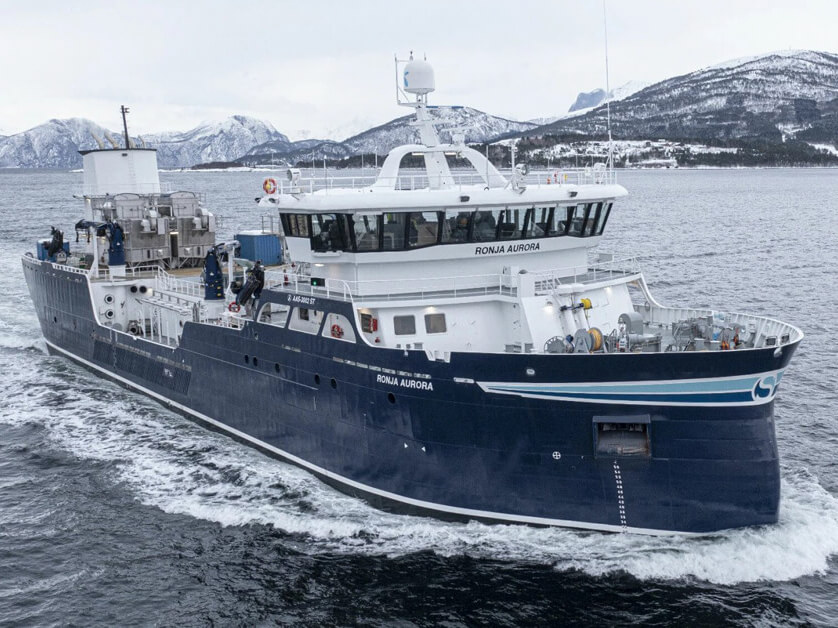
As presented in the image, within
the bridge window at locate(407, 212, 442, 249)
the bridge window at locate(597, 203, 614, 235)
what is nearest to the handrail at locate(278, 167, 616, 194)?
the bridge window at locate(597, 203, 614, 235)

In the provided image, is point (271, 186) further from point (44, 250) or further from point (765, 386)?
point (44, 250)

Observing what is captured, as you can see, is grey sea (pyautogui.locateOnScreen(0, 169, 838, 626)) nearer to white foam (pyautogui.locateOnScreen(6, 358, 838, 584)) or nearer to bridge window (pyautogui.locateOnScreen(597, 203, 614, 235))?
white foam (pyautogui.locateOnScreen(6, 358, 838, 584))

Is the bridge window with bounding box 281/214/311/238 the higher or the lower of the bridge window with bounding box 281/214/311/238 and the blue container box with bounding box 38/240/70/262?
the higher

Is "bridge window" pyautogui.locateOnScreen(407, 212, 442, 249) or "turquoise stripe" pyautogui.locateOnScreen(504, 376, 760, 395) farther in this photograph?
"bridge window" pyautogui.locateOnScreen(407, 212, 442, 249)

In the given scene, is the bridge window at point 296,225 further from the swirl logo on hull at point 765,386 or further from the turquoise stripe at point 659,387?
the swirl logo on hull at point 765,386

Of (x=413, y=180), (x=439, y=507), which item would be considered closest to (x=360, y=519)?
(x=439, y=507)

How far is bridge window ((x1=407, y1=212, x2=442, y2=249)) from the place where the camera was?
1992cm

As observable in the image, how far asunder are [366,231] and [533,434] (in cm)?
637

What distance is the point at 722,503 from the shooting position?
17234 mm

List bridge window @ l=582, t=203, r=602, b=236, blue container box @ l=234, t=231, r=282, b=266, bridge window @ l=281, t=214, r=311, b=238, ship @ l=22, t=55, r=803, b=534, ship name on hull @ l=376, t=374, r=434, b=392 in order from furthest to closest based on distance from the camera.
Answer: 1. blue container box @ l=234, t=231, r=282, b=266
2. bridge window @ l=582, t=203, r=602, b=236
3. bridge window @ l=281, t=214, r=311, b=238
4. ship name on hull @ l=376, t=374, r=434, b=392
5. ship @ l=22, t=55, r=803, b=534

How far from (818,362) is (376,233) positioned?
2130 cm

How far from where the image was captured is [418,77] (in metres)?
22.1

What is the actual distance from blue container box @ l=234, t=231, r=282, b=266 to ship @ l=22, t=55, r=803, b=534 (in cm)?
500

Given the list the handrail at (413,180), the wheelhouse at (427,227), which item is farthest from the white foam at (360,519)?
the handrail at (413,180)
